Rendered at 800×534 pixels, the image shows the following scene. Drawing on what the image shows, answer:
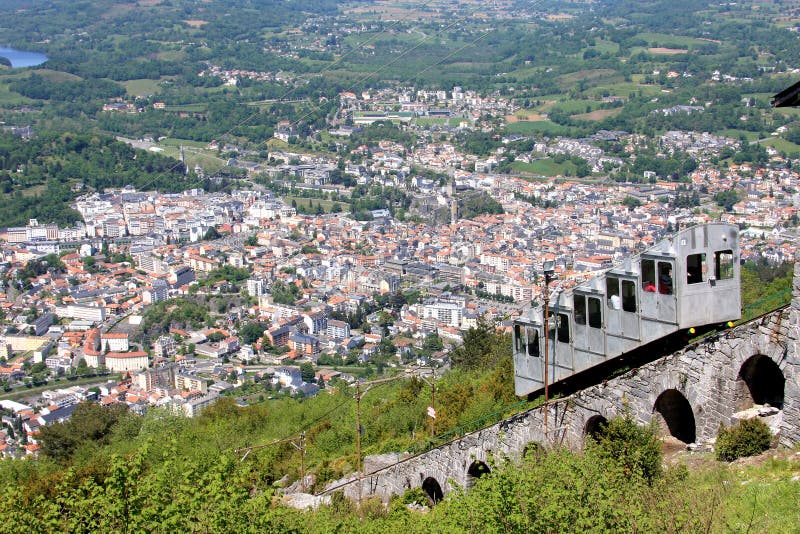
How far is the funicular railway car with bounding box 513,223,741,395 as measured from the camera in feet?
20.9

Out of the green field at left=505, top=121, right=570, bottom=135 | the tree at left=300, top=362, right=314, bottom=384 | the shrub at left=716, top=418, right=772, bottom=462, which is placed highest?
the shrub at left=716, top=418, right=772, bottom=462

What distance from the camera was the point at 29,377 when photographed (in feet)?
76.2

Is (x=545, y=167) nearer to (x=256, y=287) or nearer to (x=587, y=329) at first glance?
(x=256, y=287)

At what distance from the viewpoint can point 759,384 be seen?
21.0 feet

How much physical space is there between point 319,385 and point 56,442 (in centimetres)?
777

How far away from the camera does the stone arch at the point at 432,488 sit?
8.32 meters

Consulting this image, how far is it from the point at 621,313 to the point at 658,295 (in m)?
0.35

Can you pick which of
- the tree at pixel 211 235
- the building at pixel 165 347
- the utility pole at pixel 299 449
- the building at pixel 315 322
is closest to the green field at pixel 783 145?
the building at pixel 315 322

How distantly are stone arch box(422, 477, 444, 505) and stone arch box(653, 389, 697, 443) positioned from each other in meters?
2.31

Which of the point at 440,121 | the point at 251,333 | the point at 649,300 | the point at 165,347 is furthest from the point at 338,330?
the point at 440,121

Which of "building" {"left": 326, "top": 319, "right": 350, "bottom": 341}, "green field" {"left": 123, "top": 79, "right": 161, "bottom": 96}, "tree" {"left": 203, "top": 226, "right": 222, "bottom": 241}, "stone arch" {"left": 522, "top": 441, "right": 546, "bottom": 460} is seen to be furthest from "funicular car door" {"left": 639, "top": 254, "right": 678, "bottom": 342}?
"green field" {"left": 123, "top": 79, "right": 161, "bottom": 96}

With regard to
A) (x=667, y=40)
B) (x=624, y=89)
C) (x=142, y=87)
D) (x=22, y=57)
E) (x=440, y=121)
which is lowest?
(x=440, y=121)

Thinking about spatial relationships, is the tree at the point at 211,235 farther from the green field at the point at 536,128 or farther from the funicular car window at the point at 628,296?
the funicular car window at the point at 628,296

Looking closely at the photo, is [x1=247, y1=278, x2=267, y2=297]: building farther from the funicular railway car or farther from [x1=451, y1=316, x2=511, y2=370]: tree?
the funicular railway car
